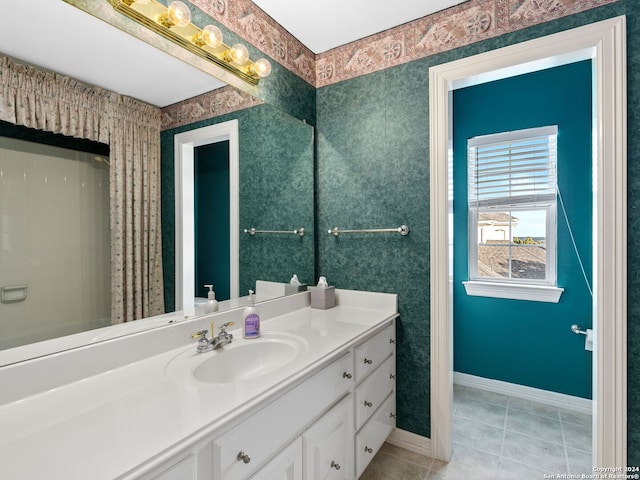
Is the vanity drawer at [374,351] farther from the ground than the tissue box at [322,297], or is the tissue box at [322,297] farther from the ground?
the tissue box at [322,297]

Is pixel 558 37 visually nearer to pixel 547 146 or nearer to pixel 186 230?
pixel 547 146

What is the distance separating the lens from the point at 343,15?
5.76 feet

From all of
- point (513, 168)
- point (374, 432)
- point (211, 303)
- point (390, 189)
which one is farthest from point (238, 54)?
point (513, 168)

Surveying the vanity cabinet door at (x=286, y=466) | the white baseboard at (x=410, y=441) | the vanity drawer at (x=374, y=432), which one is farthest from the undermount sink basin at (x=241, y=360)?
the white baseboard at (x=410, y=441)

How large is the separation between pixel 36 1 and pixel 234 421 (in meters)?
1.32

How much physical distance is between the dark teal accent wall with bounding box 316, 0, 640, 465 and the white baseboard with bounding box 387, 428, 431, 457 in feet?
0.12

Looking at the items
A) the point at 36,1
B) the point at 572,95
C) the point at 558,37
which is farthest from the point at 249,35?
the point at 572,95

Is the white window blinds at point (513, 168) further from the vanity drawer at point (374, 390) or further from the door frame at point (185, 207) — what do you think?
the door frame at point (185, 207)

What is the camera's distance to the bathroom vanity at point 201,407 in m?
0.67

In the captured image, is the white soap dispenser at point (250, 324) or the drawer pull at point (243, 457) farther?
the white soap dispenser at point (250, 324)

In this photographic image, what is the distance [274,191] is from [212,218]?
1.52ft

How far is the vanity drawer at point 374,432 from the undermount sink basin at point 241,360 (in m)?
0.53

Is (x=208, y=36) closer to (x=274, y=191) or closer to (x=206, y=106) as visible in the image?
(x=206, y=106)

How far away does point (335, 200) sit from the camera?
82.8 inches
